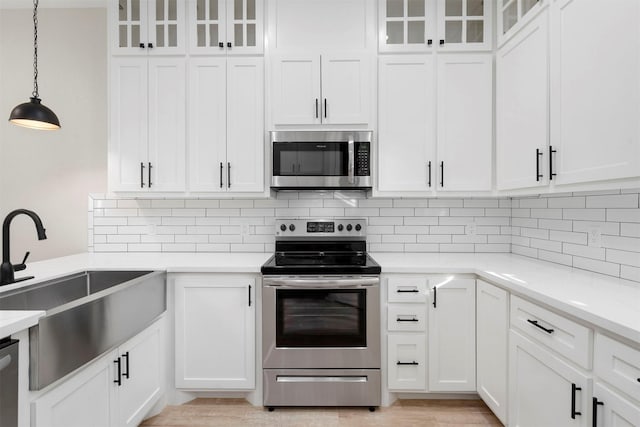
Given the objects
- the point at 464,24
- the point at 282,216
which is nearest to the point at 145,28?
the point at 282,216

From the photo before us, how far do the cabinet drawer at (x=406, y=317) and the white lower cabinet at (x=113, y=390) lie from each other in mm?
1422

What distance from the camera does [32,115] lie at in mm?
1972

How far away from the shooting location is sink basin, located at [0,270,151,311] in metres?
1.68

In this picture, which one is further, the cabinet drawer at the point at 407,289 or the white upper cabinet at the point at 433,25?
the white upper cabinet at the point at 433,25

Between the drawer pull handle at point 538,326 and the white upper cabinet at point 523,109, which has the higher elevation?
the white upper cabinet at point 523,109

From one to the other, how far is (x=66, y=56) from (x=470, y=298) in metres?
3.50

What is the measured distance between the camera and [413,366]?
2195 mm

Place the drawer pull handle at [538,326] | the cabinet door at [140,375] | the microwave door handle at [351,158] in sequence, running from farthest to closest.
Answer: the microwave door handle at [351,158] → the cabinet door at [140,375] → the drawer pull handle at [538,326]

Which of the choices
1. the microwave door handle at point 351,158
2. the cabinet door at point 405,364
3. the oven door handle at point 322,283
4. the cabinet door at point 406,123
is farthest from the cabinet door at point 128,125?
the cabinet door at point 405,364

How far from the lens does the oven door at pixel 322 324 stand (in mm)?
2168

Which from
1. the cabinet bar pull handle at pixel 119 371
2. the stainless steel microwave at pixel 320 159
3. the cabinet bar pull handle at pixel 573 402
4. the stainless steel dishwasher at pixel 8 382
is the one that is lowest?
the cabinet bar pull handle at pixel 119 371

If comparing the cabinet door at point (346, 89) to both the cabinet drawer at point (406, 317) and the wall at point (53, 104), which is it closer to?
the cabinet drawer at point (406, 317)

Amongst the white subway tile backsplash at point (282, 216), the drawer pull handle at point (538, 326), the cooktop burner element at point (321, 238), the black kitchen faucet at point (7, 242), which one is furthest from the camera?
the white subway tile backsplash at point (282, 216)

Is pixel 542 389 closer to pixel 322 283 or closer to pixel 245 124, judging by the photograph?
pixel 322 283
